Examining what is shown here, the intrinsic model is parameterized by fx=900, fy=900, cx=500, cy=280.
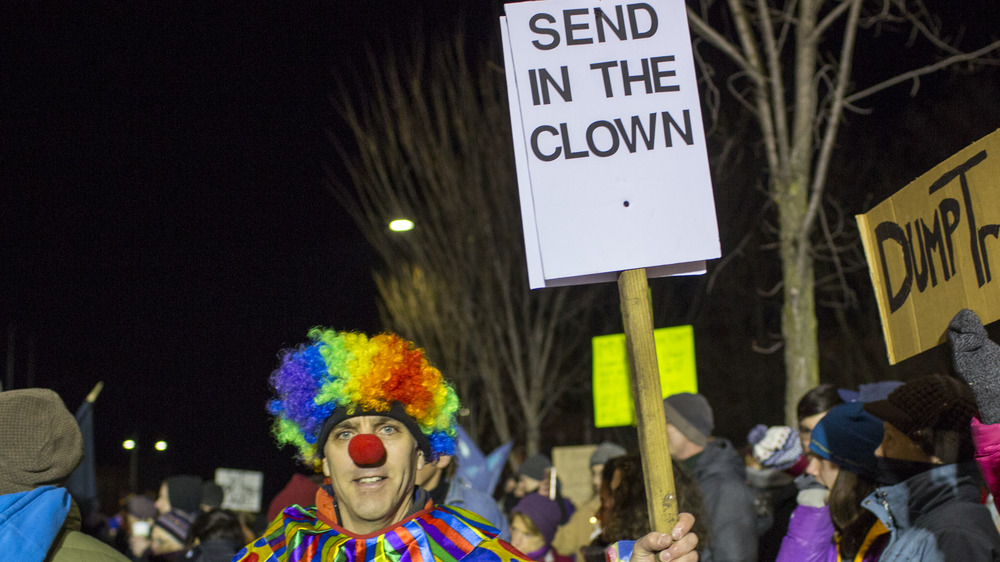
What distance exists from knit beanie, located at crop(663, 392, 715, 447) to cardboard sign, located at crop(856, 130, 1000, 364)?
1.57 metres

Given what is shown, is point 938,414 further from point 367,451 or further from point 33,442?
point 33,442

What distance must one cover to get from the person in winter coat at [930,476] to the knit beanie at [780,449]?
247 cm

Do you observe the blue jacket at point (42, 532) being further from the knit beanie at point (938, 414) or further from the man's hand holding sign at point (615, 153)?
the knit beanie at point (938, 414)

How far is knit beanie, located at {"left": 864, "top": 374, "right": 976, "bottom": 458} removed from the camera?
308cm

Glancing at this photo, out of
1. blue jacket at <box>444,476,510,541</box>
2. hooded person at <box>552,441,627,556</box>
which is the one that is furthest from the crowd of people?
hooded person at <box>552,441,627,556</box>

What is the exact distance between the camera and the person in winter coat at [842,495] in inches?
137

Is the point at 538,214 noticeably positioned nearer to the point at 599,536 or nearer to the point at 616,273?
the point at 616,273

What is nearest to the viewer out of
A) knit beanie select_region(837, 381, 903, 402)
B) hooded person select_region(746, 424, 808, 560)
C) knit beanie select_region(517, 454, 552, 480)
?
knit beanie select_region(837, 381, 903, 402)

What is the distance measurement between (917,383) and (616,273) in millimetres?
1409

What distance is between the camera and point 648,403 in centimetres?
229

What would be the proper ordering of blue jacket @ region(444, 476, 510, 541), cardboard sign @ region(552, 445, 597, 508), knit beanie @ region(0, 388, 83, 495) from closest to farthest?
knit beanie @ region(0, 388, 83, 495), blue jacket @ region(444, 476, 510, 541), cardboard sign @ region(552, 445, 597, 508)

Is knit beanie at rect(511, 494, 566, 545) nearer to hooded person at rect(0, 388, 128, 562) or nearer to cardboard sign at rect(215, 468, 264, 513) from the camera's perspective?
hooded person at rect(0, 388, 128, 562)

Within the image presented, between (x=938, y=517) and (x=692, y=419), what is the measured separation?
1.92 m

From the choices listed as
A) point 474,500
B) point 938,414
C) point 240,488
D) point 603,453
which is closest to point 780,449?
point 603,453
